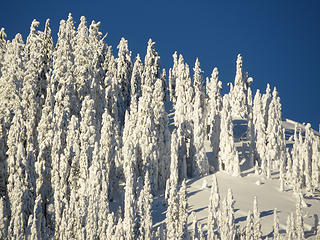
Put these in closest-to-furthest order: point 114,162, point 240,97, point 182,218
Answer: point 182,218
point 114,162
point 240,97

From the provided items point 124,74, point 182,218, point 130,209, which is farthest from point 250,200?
point 124,74

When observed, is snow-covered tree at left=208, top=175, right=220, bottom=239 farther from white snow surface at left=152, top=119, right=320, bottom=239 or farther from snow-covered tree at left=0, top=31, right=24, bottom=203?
snow-covered tree at left=0, top=31, right=24, bottom=203

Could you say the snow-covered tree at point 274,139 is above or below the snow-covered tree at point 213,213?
above

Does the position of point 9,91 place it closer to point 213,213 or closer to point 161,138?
point 161,138

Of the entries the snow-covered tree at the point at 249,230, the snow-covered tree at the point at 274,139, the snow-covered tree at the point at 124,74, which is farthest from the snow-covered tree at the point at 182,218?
the snow-covered tree at the point at 124,74

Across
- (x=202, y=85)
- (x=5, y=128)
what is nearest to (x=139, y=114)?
(x=5, y=128)

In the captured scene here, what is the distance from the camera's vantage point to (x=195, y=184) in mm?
66375

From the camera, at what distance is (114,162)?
61750 millimetres

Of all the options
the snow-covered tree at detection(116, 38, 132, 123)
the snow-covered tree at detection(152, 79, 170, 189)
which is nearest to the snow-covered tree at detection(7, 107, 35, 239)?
the snow-covered tree at detection(152, 79, 170, 189)

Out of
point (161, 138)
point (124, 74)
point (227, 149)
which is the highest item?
point (124, 74)

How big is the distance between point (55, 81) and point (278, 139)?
38.8 meters

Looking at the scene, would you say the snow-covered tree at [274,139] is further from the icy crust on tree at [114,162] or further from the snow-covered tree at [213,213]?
the snow-covered tree at [213,213]

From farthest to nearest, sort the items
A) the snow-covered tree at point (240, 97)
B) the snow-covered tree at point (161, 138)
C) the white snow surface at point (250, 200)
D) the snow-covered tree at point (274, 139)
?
the snow-covered tree at point (240, 97), the snow-covered tree at point (274, 139), the snow-covered tree at point (161, 138), the white snow surface at point (250, 200)

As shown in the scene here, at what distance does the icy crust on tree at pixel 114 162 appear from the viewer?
50688 mm
